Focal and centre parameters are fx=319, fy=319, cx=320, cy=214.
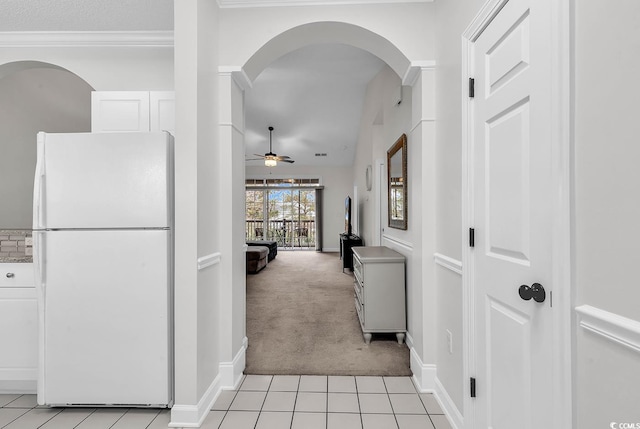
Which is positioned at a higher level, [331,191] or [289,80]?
[289,80]

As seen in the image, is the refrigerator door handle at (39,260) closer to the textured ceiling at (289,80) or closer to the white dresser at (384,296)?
the textured ceiling at (289,80)

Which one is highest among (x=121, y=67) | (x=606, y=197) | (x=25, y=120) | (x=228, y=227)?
(x=121, y=67)

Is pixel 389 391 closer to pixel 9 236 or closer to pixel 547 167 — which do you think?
pixel 547 167

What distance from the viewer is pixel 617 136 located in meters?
0.81

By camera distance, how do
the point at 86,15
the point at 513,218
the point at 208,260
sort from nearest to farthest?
the point at 513,218
the point at 208,260
the point at 86,15

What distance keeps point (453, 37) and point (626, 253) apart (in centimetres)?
157

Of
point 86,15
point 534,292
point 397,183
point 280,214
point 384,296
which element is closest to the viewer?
point 534,292

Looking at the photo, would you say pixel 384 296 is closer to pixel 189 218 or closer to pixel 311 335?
pixel 311 335

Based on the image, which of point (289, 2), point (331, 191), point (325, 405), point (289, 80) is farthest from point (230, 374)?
point (331, 191)

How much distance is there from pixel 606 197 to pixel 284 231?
9.50 metres

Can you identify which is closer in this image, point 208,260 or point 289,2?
point 208,260

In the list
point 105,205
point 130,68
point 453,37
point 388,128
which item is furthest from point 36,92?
point 453,37

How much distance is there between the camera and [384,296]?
9.62 feet

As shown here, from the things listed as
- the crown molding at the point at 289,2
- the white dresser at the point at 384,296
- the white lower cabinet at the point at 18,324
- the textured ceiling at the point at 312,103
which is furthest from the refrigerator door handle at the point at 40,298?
the textured ceiling at the point at 312,103
